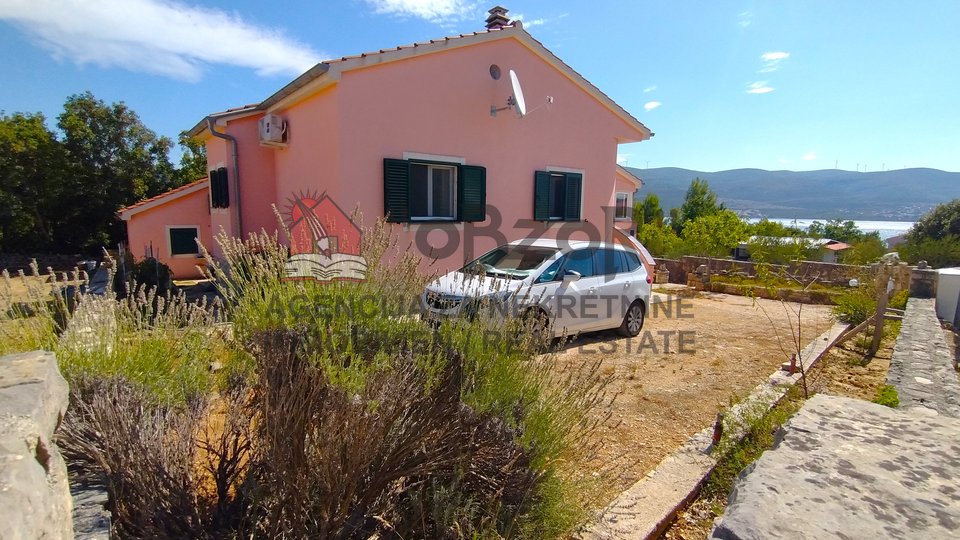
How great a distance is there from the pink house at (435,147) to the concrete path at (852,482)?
6524 millimetres

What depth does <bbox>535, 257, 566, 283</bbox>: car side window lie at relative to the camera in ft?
20.2

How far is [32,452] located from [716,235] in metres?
33.2

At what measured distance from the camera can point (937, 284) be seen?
902 cm

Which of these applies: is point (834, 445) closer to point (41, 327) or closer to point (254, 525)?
point (254, 525)

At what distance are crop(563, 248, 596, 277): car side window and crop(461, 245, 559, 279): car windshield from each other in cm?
27

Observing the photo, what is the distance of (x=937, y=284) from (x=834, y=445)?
11553 mm

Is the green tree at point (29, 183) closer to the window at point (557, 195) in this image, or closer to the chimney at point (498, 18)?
the chimney at point (498, 18)

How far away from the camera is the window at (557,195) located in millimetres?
9609

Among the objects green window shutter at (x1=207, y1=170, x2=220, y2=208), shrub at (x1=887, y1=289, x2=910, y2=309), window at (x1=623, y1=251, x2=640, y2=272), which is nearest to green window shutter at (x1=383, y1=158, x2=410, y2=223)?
window at (x1=623, y1=251, x2=640, y2=272)

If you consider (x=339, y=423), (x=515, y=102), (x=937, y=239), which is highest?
(x=515, y=102)

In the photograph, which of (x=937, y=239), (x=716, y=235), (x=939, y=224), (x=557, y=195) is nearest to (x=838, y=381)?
(x=557, y=195)

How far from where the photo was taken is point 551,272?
6309mm

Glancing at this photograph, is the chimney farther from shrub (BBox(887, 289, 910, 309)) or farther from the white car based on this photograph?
shrub (BBox(887, 289, 910, 309))

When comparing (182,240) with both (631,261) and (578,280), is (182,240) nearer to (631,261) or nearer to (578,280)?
(578,280)
